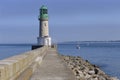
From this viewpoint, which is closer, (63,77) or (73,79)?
(73,79)

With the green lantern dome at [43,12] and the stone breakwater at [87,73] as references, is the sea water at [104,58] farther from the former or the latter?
the green lantern dome at [43,12]

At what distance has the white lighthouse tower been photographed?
115 feet

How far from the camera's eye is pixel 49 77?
884 centimetres

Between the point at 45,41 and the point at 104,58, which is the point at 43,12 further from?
the point at 104,58

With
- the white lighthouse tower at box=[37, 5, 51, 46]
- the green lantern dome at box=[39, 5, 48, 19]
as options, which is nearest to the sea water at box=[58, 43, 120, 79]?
the white lighthouse tower at box=[37, 5, 51, 46]

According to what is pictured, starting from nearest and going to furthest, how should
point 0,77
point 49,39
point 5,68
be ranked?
point 0,77
point 5,68
point 49,39

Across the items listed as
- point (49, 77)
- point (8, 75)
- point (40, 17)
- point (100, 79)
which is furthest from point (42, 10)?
point (8, 75)

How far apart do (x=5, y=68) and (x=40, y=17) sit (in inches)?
1262

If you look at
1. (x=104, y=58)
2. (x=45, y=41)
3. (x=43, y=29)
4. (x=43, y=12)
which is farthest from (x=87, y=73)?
(x=104, y=58)

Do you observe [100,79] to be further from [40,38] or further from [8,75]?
[40,38]

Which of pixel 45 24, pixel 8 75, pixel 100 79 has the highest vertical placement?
pixel 45 24

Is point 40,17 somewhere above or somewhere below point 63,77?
above

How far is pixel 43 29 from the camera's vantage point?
36.0m

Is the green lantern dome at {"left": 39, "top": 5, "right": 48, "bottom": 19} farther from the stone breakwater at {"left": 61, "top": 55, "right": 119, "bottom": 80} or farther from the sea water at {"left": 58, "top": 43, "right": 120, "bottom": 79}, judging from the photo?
the stone breakwater at {"left": 61, "top": 55, "right": 119, "bottom": 80}
